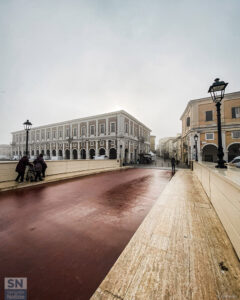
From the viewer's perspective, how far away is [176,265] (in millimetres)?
1493

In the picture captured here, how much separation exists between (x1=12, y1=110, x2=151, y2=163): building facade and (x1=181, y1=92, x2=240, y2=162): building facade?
1143 centimetres

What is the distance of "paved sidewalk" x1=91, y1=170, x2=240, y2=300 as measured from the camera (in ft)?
3.86

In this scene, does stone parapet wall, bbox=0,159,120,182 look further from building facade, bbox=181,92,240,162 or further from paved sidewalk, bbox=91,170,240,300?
building facade, bbox=181,92,240,162

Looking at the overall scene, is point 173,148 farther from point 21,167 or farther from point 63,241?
point 63,241

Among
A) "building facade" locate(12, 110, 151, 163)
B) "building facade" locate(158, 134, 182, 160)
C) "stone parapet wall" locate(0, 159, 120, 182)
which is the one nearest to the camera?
"stone parapet wall" locate(0, 159, 120, 182)

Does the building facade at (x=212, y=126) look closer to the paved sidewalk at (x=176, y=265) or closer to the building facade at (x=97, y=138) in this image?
the building facade at (x=97, y=138)

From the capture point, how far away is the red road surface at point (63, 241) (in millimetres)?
1359

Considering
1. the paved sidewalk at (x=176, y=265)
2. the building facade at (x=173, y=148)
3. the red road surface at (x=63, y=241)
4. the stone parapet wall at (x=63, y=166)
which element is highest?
the building facade at (x=173, y=148)

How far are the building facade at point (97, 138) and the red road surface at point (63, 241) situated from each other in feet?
58.5

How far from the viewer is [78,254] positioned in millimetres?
1788

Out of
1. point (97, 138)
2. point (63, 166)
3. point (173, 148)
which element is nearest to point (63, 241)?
point (63, 166)

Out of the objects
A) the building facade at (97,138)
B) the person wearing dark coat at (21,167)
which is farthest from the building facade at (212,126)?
the person wearing dark coat at (21,167)

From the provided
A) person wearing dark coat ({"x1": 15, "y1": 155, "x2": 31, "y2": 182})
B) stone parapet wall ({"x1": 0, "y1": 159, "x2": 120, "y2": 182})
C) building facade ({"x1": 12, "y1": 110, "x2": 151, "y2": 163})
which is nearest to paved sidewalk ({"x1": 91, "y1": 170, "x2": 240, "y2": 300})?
person wearing dark coat ({"x1": 15, "y1": 155, "x2": 31, "y2": 182})

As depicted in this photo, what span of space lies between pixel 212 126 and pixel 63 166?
68.1 ft
